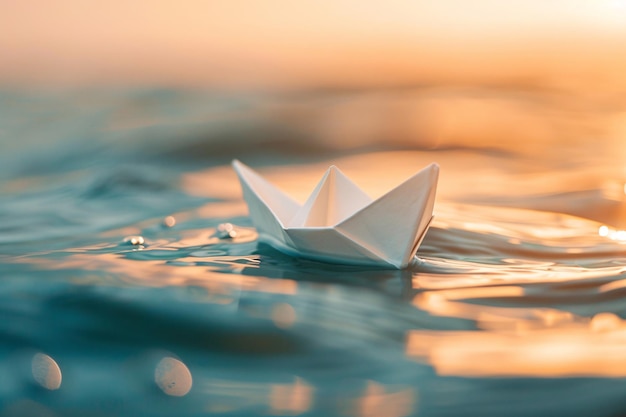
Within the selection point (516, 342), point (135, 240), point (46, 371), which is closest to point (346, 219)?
point (516, 342)

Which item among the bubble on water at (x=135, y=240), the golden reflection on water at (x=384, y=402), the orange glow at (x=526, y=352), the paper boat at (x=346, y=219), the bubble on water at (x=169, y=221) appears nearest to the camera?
the golden reflection on water at (x=384, y=402)

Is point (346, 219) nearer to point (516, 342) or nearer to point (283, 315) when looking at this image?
point (283, 315)

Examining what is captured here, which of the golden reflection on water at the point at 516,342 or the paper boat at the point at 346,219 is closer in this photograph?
the golden reflection on water at the point at 516,342

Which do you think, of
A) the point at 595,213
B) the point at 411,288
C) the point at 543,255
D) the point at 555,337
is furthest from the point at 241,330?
the point at 595,213

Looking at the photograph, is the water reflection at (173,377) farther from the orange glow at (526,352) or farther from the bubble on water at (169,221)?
the bubble on water at (169,221)

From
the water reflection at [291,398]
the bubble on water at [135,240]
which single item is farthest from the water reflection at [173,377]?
the bubble on water at [135,240]

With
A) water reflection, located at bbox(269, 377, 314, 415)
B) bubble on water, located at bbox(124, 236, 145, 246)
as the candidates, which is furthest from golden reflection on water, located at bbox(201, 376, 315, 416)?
bubble on water, located at bbox(124, 236, 145, 246)
